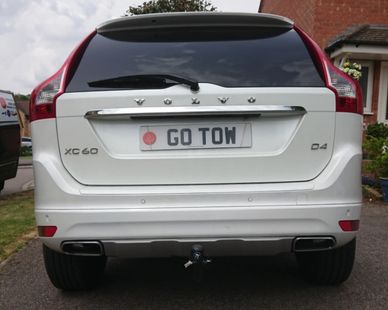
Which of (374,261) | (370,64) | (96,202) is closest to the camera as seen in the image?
(96,202)

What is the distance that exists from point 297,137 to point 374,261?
6.28 ft

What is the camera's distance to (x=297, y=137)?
104 inches

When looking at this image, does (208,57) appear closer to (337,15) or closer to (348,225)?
(348,225)

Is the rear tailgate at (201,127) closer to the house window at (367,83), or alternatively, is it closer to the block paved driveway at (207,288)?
the block paved driveway at (207,288)

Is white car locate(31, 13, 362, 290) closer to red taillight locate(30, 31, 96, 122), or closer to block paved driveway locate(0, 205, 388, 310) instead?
red taillight locate(30, 31, 96, 122)

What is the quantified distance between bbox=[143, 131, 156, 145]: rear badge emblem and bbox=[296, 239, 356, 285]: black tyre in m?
1.40

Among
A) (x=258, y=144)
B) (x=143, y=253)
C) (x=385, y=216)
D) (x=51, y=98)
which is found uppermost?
(x=51, y=98)

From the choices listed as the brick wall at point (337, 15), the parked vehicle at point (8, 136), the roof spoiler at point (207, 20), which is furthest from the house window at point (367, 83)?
the roof spoiler at point (207, 20)

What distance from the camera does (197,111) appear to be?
2.60 m

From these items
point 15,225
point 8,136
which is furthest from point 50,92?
point 8,136

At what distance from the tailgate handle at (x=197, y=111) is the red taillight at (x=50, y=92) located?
0.29 meters

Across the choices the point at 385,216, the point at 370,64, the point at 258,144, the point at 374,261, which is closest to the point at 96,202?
the point at 258,144

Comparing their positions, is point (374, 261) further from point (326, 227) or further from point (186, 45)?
point (186, 45)

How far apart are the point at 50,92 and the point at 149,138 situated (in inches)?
25.0
